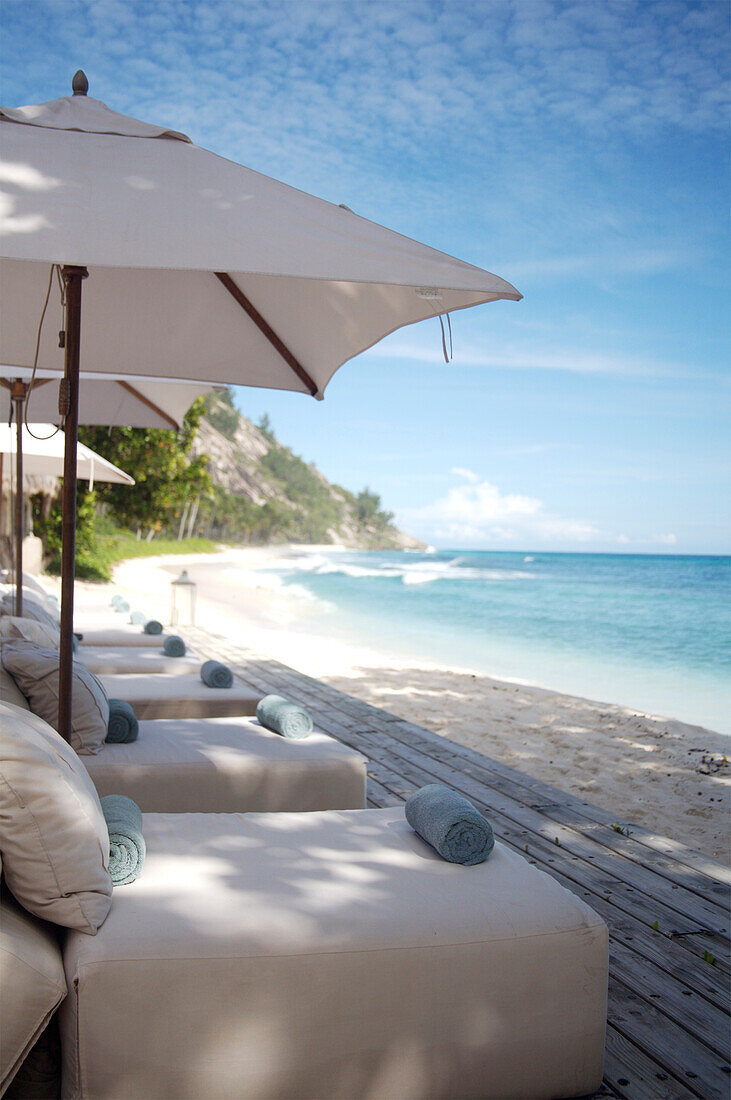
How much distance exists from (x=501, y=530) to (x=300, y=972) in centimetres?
7139

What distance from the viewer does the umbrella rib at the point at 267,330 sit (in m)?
2.93

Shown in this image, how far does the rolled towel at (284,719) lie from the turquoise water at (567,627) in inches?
226

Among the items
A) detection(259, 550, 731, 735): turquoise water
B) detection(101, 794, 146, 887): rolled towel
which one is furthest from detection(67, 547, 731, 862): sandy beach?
detection(101, 794, 146, 887): rolled towel

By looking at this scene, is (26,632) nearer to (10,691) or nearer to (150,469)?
(10,691)

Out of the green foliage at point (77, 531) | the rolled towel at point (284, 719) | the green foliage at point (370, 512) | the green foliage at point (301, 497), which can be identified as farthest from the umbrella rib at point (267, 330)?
the green foliage at point (370, 512)

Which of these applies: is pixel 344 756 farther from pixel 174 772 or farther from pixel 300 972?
pixel 300 972

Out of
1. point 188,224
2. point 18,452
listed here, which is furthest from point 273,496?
point 188,224

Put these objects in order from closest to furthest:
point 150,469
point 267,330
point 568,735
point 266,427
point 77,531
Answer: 1. point 267,330
2. point 568,735
3. point 150,469
4. point 77,531
5. point 266,427

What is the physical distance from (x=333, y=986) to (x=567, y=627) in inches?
731

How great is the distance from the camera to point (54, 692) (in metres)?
2.75

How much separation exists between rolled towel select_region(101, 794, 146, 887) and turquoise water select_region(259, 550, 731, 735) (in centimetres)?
709

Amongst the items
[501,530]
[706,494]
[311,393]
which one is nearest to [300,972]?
[311,393]

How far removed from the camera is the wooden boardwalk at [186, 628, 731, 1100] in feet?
5.99

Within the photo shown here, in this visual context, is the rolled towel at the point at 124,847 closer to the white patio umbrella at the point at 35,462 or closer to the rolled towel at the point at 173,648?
the white patio umbrella at the point at 35,462
